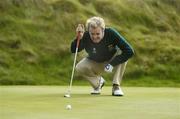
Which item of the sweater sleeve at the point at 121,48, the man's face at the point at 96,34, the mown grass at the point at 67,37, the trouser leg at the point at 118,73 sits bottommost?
the trouser leg at the point at 118,73

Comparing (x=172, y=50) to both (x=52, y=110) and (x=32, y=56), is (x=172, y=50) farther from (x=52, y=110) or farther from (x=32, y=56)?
(x=52, y=110)

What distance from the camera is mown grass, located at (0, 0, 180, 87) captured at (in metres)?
16.1

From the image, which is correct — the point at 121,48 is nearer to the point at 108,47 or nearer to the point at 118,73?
the point at 108,47

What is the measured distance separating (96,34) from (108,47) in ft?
1.18

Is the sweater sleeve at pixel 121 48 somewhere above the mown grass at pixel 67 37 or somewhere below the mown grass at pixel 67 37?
below

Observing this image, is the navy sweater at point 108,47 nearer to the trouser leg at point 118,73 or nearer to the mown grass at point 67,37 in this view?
the trouser leg at point 118,73

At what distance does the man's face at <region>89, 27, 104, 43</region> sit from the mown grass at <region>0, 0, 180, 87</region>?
5994mm

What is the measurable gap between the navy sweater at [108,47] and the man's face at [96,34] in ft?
0.27

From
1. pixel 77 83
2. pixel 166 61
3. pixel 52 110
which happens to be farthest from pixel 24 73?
pixel 52 110

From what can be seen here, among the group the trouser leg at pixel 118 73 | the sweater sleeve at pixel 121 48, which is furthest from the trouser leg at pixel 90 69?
the sweater sleeve at pixel 121 48

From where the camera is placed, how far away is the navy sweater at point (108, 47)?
30.6 ft

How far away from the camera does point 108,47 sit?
31.0ft

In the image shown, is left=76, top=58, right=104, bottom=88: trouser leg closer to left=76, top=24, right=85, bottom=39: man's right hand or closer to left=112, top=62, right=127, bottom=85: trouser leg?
left=112, top=62, right=127, bottom=85: trouser leg

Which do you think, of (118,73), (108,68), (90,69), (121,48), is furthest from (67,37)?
(108,68)
